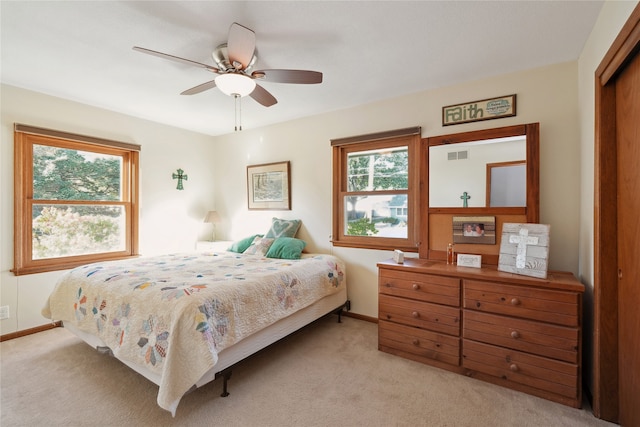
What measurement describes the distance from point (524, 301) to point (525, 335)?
8.8 inches

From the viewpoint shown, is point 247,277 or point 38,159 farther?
point 38,159

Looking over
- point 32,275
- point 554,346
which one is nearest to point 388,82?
point 554,346

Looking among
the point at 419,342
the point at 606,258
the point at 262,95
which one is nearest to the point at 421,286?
the point at 419,342

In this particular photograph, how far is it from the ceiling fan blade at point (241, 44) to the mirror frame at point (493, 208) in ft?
5.92

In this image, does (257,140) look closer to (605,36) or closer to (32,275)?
(32,275)

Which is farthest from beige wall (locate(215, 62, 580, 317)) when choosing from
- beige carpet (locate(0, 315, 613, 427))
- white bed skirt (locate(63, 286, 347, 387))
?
beige carpet (locate(0, 315, 613, 427))

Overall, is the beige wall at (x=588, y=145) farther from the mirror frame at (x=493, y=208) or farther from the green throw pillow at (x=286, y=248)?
the green throw pillow at (x=286, y=248)

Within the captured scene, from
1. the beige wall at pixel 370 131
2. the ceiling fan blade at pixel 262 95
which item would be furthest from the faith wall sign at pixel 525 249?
the ceiling fan blade at pixel 262 95

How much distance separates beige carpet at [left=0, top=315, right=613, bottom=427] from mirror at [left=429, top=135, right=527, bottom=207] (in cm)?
144

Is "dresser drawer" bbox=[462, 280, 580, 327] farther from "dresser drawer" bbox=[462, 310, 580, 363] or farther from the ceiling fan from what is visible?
the ceiling fan

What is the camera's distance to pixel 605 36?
167cm

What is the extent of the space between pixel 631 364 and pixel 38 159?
4911mm

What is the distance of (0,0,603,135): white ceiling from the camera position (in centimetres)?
173

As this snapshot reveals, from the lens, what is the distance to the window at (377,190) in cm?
306
